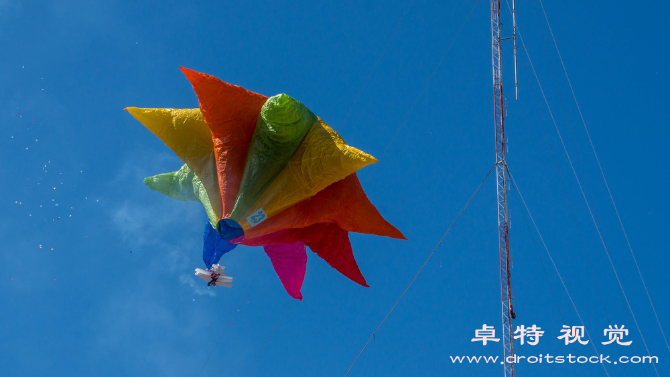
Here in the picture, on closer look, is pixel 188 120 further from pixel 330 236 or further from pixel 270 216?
pixel 330 236

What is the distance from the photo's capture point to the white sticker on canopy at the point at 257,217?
17.8 metres

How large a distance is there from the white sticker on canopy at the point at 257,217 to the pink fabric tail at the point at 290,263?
3.13 meters

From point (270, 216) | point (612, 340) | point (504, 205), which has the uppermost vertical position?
point (504, 205)

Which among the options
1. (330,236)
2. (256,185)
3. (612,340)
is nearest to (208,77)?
(256,185)

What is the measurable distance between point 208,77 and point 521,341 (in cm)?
1589

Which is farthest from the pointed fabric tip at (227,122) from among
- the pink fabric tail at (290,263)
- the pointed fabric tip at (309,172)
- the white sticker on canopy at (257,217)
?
the pink fabric tail at (290,263)

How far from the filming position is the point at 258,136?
18.5m

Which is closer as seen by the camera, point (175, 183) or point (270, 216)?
point (270, 216)

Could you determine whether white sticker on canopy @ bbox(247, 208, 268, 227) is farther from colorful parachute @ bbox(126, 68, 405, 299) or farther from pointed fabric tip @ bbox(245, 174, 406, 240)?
pointed fabric tip @ bbox(245, 174, 406, 240)

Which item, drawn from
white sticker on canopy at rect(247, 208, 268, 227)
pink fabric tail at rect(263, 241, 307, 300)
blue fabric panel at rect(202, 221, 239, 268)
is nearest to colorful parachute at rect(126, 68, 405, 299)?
white sticker on canopy at rect(247, 208, 268, 227)

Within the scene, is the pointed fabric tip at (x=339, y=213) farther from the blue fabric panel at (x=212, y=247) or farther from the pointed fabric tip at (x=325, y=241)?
the blue fabric panel at (x=212, y=247)

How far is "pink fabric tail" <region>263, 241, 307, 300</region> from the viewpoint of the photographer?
21.2 m

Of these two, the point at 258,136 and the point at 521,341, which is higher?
the point at 258,136

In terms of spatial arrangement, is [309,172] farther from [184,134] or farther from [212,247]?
[212,247]
